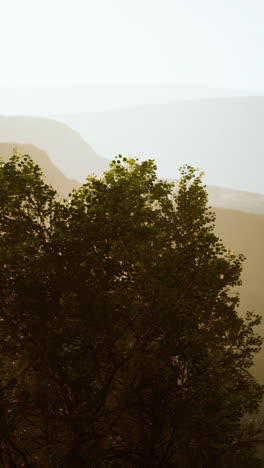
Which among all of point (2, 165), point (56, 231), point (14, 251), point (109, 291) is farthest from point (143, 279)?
point (2, 165)

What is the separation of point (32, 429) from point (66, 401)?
3747 millimetres

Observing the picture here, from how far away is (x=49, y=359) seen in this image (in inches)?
486

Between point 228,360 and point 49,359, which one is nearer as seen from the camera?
point 49,359

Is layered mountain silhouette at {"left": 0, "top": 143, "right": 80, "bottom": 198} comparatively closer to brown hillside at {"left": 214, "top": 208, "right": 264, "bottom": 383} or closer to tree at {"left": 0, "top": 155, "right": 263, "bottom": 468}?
brown hillside at {"left": 214, "top": 208, "right": 264, "bottom": 383}

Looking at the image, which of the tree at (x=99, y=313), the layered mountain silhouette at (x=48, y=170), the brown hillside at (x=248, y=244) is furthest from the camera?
the layered mountain silhouette at (x=48, y=170)

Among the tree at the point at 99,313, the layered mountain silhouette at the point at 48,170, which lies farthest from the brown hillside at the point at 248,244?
the tree at the point at 99,313

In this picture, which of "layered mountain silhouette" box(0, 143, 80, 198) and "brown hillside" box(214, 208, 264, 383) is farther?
"layered mountain silhouette" box(0, 143, 80, 198)

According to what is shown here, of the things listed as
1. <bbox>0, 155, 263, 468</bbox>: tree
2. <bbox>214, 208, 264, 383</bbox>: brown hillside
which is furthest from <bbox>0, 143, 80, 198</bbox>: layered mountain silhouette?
<bbox>0, 155, 263, 468</bbox>: tree

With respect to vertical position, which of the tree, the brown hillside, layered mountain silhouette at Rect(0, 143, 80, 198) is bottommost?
the tree

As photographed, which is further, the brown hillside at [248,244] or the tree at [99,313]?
the brown hillside at [248,244]

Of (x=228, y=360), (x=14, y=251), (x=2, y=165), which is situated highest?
(x=2, y=165)

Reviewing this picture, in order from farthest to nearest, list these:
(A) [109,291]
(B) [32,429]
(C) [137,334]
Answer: (B) [32,429] → (C) [137,334] → (A) [109,291]

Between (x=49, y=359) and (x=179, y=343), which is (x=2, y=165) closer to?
(x=49, y=359)

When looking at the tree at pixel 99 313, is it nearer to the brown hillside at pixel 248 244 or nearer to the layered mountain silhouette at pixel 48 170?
the brown hillside at pixel 248 244
